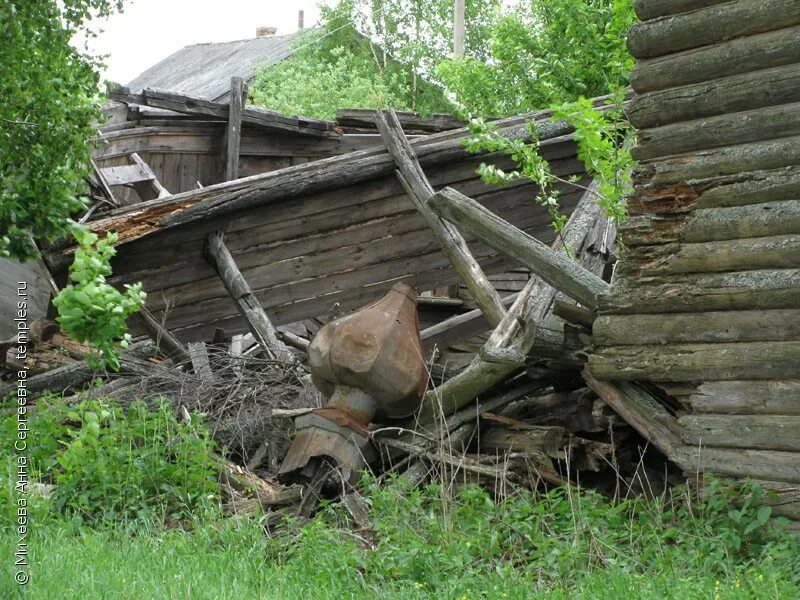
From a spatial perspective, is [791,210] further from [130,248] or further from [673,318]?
[130,248]

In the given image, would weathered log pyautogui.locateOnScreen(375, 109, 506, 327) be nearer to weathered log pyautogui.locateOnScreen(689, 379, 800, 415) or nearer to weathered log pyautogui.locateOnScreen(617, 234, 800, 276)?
weathered log pyautogui.locateOnScreen(617, 234, 800, 276)

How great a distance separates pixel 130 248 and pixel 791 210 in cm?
529

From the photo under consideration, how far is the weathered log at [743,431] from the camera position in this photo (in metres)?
5.24

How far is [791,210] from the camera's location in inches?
207

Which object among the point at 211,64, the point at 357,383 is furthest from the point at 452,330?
the point at 211,64

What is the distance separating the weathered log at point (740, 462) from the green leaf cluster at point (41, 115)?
177 inches

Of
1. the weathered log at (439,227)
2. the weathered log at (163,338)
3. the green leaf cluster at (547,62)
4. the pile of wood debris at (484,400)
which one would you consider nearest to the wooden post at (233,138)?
the green leaf cluster at (547,62)

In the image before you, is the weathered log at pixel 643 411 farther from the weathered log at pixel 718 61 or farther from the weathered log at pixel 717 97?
the weathered log at pixel 718 61

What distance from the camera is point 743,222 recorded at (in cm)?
540

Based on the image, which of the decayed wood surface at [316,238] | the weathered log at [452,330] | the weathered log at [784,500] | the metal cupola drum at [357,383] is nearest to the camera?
the weathered log at [784,500]

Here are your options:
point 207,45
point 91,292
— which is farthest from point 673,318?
point 207,45

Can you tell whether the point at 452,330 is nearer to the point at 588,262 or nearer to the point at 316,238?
the point at 316,238

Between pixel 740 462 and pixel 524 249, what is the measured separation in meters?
1.93

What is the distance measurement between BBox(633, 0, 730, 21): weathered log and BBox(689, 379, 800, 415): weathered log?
79.6 inches
